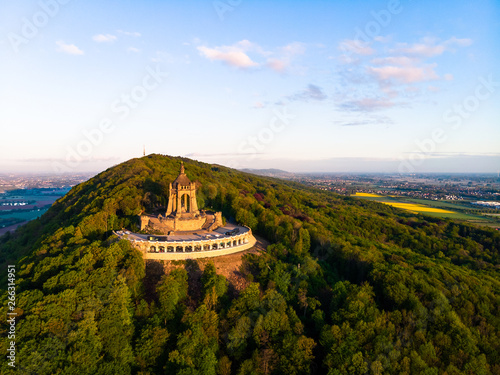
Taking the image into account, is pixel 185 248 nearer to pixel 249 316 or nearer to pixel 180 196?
pixel 180 196

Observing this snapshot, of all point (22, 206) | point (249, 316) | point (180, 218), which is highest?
point (180, 218)

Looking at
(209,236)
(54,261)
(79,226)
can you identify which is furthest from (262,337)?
(79,226)

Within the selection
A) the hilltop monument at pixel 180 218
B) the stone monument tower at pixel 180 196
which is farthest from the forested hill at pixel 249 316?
the stone monument tower at pixel 180 196

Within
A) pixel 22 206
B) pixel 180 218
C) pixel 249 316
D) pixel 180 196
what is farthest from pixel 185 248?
pixel 22 206

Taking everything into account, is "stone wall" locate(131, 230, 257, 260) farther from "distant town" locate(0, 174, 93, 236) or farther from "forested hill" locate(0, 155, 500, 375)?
"distant town" locate(0, 174, 93, 236)

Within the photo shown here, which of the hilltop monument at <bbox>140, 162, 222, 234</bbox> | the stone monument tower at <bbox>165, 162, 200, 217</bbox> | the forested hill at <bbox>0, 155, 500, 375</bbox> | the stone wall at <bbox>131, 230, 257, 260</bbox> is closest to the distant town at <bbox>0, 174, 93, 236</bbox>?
the hilltop monument at <bbox>140, 162, 222, 234</bbox>

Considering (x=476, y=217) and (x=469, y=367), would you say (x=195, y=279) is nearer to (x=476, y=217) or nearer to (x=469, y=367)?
(x=469, y=367)

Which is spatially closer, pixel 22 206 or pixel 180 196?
pixel 180 196

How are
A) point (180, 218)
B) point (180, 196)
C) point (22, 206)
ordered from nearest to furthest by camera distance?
point (180, 218)
point (180, 196)
point (22, 206)

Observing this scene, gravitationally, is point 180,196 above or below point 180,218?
above
